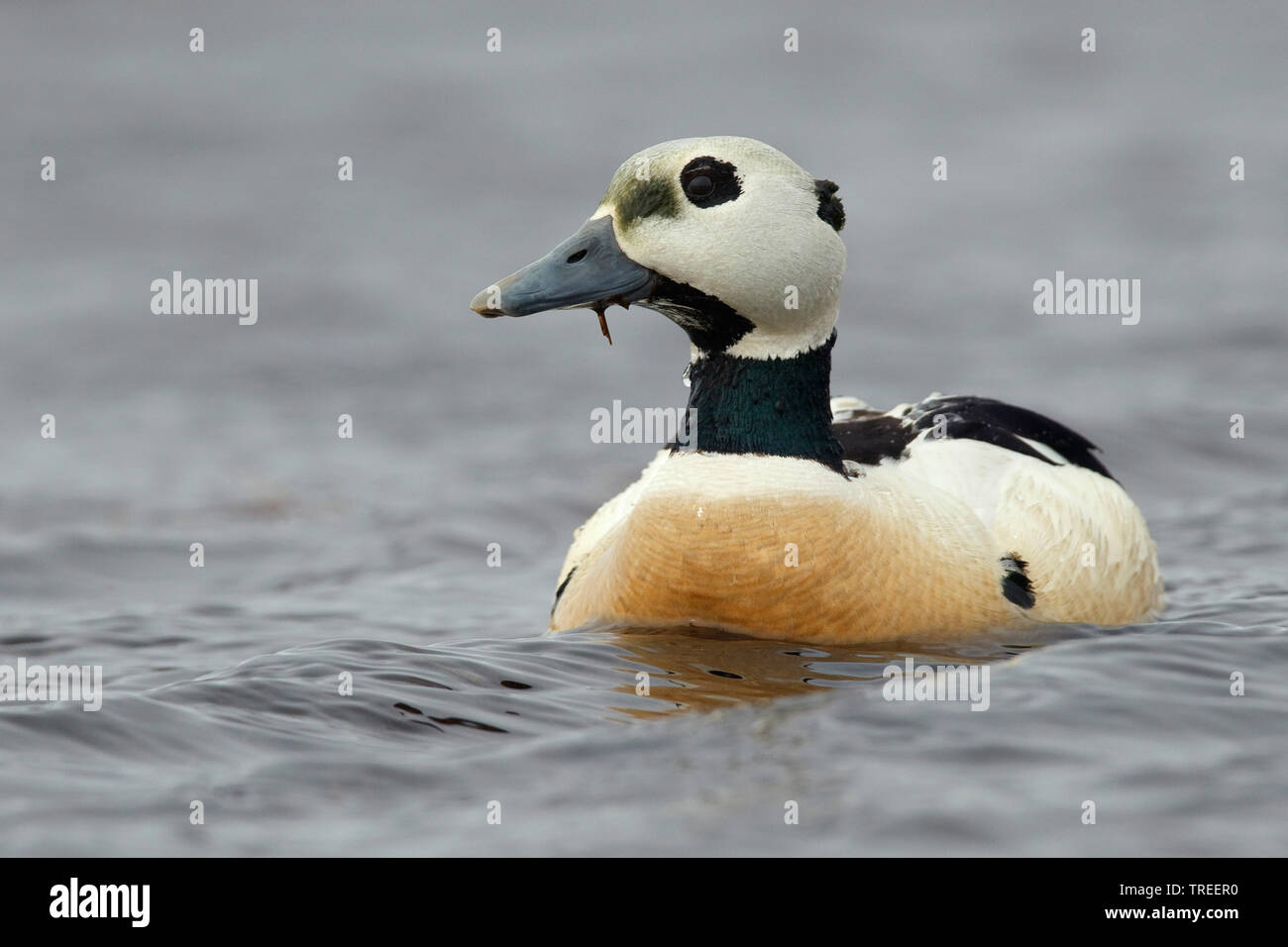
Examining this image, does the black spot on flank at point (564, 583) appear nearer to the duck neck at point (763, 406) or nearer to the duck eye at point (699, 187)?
the duck neck at point (763, 406)

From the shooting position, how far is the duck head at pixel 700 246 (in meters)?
7.54

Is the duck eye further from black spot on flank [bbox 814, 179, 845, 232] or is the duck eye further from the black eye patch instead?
black spot on flank [bbox 814, 179, 845, 232]

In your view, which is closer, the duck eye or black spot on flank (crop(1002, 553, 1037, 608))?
the duck eye

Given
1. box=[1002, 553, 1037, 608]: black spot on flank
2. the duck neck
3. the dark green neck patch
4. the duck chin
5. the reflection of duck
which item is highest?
the dark green neck patch

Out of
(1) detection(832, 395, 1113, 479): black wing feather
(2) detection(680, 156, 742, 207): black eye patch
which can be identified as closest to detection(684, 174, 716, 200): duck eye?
(2) detection(680, 156, 742, 207): black eye patch

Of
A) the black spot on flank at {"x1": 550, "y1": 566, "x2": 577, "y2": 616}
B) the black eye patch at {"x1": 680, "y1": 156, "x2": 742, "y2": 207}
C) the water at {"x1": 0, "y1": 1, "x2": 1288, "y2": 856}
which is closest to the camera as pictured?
the water at {"x1": 0, "y1": 1, "x2": 1288, "y2": 856}

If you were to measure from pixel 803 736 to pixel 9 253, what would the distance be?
1310cm

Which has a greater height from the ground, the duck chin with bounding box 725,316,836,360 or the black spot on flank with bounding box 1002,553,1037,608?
the duck chin with bounding box 725,316,836,360

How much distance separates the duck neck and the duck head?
229 mm

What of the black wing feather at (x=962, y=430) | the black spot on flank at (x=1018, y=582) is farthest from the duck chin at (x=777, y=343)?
the black spot on flank at (x=1018, y=582)

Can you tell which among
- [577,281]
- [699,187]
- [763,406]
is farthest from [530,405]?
[699,187]

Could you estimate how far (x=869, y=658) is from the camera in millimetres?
7641

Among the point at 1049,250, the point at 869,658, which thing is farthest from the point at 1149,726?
the point at 1049,250

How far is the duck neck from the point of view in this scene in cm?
785
